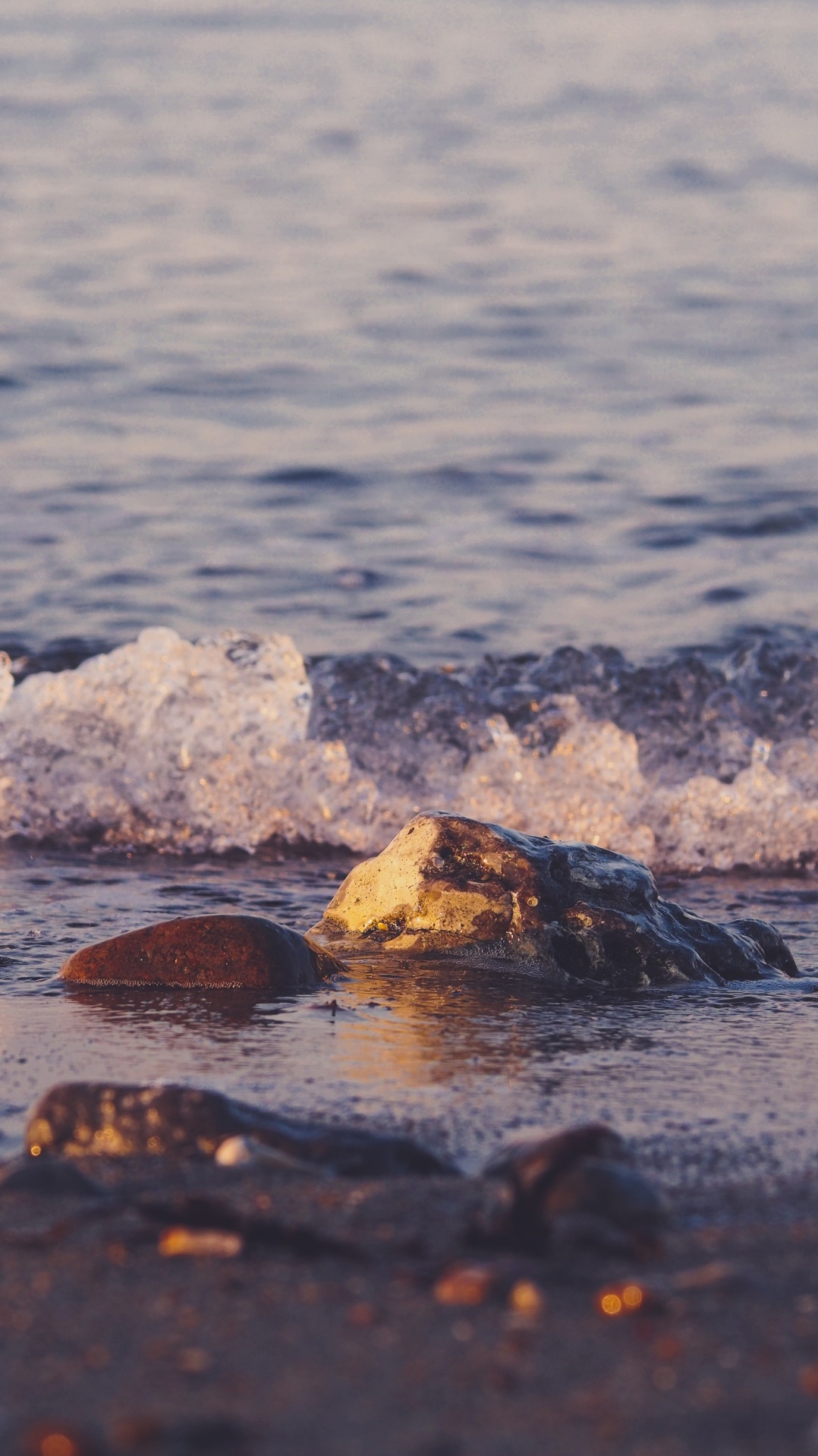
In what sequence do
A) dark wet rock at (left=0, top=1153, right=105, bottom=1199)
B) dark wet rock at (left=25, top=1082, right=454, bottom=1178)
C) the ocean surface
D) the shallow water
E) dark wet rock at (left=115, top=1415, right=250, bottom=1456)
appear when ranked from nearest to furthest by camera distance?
dark wet rock at (left=115, top=1415, right=250, bottom=1456) → dark wet rock at (left=0, top=1153, right=105, bottom=1199) → dark wet rock at (left=25, top=1082, right=454, bottom=1178) → the shallow water → the ocean surface

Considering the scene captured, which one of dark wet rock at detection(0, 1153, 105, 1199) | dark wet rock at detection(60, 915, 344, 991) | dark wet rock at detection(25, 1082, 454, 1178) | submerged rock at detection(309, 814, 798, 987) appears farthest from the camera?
submerged rock at detection(309, 814, 798, 987)

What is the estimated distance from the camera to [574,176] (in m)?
15.1

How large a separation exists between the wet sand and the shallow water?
1.14 feet

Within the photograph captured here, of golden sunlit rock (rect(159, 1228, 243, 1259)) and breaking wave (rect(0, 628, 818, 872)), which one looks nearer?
golden sunlit rock (rect(159, 1228, 243, 1259))

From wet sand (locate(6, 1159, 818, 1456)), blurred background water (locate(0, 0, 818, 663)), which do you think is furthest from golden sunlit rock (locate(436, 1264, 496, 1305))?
blurred background water (locate(0, 0, 818, 663))

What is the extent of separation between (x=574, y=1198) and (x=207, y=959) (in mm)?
1441

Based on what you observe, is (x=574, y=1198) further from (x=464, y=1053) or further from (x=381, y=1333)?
(x=464, y=1053)

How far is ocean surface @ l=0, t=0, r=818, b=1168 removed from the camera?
3.35 m

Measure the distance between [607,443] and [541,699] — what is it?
351 cm

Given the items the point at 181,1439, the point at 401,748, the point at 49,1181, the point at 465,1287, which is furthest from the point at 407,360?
the point at 181,1439

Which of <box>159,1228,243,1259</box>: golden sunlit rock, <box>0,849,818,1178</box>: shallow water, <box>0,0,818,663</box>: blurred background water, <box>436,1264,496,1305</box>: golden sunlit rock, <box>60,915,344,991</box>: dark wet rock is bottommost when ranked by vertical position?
<box>0,849,818,1178</box>: shallow water

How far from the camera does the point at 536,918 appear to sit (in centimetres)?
378

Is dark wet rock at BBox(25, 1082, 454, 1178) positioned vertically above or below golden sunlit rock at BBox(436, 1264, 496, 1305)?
below

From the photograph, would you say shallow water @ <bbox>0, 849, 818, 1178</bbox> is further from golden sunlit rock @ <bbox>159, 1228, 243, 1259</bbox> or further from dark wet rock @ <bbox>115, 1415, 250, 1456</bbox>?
dark wet rock @ <bbox>115, 1415, 250, 1456</bbox>
